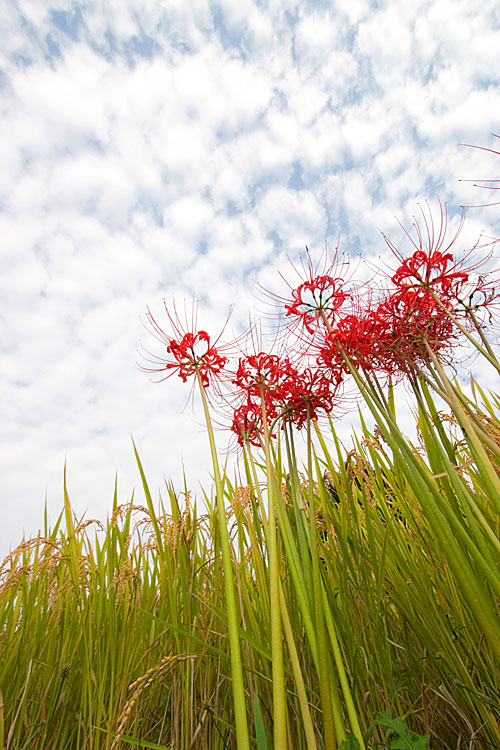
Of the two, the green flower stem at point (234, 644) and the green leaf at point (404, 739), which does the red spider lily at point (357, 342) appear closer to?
the green flower stem at point (234, 644)

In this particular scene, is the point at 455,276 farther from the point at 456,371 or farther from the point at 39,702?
the point at 39,702

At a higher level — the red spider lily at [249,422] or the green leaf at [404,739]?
the red spider lily at [249,422]

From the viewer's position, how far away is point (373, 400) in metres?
1.72

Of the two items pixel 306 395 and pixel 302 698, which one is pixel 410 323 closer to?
pixel 306 395

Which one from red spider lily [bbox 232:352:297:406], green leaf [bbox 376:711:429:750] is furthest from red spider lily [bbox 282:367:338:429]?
green leaf [bbox 376:711:429:750]

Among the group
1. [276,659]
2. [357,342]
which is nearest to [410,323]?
[357,342]

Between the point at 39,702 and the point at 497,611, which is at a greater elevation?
the point at 39,702

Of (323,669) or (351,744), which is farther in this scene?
(323,669)

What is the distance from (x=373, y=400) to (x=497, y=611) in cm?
97

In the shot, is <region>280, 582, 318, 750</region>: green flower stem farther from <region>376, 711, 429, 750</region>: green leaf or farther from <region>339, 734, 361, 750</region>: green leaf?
<region>376, 711, 429, 750</region>: green leaf

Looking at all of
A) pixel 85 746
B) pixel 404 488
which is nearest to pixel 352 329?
pixel 404 488

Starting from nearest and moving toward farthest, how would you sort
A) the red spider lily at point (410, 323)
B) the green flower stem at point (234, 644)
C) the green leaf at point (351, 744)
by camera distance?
1. the green flower stem at point (234, 644)
2. the green leaf at point (351, 744)
3. the red spider lily at point (410, 323)

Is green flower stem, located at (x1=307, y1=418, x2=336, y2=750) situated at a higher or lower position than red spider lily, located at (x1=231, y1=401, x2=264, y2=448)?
lower

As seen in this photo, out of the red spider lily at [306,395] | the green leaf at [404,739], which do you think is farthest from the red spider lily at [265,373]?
the green leaf at [404,739]
